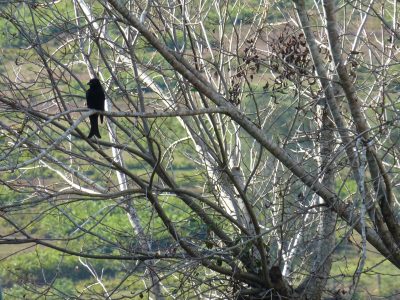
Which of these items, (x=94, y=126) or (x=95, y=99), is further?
(x=95, y=99)

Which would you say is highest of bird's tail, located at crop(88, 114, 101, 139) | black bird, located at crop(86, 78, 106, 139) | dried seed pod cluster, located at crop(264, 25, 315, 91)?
dried seed pod cluster, located at crop(264, 25, 315, 91)

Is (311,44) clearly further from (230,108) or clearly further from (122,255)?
(122,255)

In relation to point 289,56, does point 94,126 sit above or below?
below

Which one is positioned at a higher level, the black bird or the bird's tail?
the black bird

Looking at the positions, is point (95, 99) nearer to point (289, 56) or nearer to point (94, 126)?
point (94, 126)

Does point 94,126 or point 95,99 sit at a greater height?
point 95,99

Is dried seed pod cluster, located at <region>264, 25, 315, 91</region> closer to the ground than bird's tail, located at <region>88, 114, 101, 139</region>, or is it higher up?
higher up

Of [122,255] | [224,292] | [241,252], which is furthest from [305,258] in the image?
[122,255]

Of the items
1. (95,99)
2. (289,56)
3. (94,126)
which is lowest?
(94,126)

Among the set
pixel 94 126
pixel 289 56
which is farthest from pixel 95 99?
pixel 289 56

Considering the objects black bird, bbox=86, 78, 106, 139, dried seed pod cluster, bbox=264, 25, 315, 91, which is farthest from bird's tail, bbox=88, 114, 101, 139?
dried seed pod cluster, bbox=264, 25, 315, 91

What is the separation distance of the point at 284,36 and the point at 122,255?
7.20 ft

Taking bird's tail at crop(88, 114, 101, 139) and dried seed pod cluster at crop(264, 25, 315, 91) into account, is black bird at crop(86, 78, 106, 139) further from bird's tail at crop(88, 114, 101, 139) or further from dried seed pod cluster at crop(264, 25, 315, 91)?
dried seed pod cluster at crop(264, 25, 315, 91)

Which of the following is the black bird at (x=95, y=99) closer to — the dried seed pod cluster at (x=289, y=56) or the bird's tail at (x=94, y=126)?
the bird's tail at (x=94, y=126)
